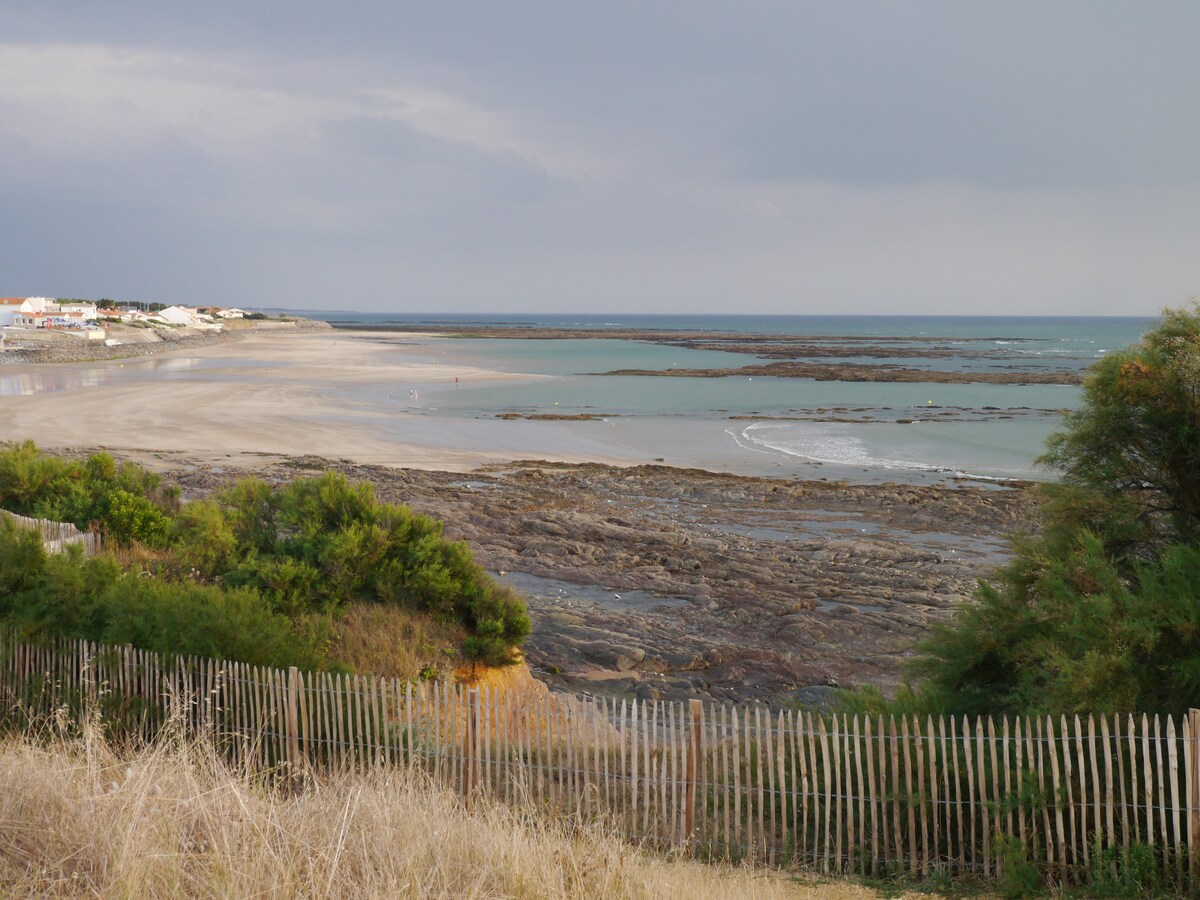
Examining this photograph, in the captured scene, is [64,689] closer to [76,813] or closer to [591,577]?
[76,813]

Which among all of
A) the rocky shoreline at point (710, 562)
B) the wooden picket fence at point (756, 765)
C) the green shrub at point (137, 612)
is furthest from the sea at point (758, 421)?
the green shrub at point (137, 612)

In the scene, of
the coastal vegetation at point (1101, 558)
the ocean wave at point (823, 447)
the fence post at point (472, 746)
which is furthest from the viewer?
the ocean wave at point (823, 447)

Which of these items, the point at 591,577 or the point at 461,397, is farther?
the point at 461,397

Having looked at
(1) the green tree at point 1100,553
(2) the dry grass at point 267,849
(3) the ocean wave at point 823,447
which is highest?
(1) the green tree at point 1100,553

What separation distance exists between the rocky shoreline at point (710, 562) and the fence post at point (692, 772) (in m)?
3.72

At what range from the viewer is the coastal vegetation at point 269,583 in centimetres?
1011

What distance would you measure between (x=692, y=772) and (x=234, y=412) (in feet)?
152

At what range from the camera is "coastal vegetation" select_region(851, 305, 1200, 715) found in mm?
7855

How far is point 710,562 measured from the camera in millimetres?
22266

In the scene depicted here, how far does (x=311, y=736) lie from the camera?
8875 millimetres

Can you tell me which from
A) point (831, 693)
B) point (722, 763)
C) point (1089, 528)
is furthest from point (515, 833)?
point (831, 693)

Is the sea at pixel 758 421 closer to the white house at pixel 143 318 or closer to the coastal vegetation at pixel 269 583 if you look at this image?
the coastal vegetation at pixel 269 583

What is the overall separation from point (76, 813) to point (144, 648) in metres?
3.96

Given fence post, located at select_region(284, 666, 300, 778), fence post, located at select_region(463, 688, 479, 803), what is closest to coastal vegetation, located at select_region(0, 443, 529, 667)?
fence post, located at select_region(284, 666, 300, 778)
